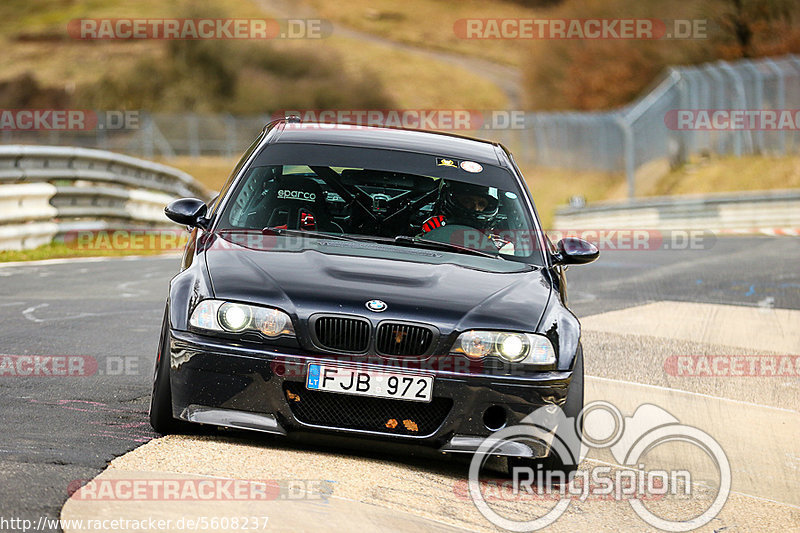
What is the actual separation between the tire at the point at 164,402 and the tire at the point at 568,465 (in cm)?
157

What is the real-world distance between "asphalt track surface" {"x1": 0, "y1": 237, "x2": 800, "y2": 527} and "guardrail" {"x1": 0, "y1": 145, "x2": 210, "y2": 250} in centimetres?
110

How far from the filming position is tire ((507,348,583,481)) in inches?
226

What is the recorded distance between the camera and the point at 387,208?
6.95 m

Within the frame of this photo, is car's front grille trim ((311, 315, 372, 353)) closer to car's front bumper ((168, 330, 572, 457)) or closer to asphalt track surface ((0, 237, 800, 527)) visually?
car's front bumper ((168, 330, 572, 457))

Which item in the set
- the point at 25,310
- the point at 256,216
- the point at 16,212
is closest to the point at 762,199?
the point at 16,212

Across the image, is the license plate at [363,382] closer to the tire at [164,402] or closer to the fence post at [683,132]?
the tire at [164,402]

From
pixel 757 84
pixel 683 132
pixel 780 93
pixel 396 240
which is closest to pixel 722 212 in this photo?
pixel 780 93

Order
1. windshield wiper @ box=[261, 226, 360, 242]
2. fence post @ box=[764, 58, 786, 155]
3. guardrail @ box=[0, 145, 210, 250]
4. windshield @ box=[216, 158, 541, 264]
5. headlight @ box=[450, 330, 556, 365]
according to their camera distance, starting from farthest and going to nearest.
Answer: fence post @ box=[764, 58, 786, 155] < guardrail @ box=[0, 145, 210, 250] < windshield @ box=[216, 158, 541, 264] < windshield wiper @ box=[261, 226, 360, 242] < headlight @ box=[450, 330, 556, 365]

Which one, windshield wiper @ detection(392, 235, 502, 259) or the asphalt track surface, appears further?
windshield wiper @ detection(392, 235, 502, 259)

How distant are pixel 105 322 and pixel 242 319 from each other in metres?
4.73

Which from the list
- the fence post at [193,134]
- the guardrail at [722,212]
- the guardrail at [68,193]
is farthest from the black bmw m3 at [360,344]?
the fence post at [193,134]

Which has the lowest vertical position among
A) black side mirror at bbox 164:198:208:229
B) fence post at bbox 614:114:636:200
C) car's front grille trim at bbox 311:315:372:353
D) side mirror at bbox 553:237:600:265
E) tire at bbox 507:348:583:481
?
tire at bbox 507:348:583:481

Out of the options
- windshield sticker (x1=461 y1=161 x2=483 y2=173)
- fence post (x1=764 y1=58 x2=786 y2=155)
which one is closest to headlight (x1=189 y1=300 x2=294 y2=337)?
windshield sticker (x1=461 y1=161 x2=483 y2=173)

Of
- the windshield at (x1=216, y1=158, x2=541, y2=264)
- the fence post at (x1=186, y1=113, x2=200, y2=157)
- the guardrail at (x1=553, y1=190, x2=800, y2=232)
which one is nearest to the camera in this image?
the windshield at (x1=216, y1=158, x2=541, y2=264)
